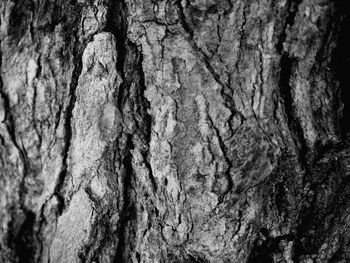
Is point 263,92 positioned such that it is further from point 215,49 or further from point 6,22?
point 6,22

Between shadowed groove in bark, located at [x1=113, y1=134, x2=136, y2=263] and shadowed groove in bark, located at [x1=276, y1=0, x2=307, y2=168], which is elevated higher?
shadowed groove in bark, located at [x1=276, y1=0, x2=307, y2=168]

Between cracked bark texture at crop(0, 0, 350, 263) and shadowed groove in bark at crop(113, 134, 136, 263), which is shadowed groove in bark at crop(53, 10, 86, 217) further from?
shadowed groove in bark at crop(113, 134, 136, 263)

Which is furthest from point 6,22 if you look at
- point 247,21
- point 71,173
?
point 247,21

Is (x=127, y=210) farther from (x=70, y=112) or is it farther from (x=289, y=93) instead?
(x=289, y=93)

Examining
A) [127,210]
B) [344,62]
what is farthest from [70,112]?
[344,62]

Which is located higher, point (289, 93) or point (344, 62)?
point (344, 62)

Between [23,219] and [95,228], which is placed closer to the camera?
[95,228]

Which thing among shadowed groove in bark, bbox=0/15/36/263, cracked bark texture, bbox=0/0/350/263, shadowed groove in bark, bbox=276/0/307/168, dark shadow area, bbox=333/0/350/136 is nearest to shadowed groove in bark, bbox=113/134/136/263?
cracked bark texture, bbox=0/0/350/263

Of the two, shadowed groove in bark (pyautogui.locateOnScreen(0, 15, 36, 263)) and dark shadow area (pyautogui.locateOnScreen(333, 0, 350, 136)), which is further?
shadowed groove in bark (pyautogui.locateOnScreen(0, 15, 36, 263))
